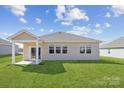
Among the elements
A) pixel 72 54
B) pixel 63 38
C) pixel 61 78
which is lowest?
pixel 61 78

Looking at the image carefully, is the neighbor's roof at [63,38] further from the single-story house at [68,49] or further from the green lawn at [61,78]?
the green lawn at [61,78]

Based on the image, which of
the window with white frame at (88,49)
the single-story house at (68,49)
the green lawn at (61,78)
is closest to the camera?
the green lawn at (61,78)

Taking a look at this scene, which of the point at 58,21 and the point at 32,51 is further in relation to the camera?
the point at 58,21

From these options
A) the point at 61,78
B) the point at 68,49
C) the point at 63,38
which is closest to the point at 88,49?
the point at 68,49

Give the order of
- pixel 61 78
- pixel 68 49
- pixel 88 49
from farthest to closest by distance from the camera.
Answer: pixel 88 49, pixel 68 49, pixel 61 78

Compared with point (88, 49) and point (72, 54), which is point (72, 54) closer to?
point (72, 54)

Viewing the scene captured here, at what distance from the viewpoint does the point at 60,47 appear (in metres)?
27.2

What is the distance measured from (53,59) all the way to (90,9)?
11.3 meters

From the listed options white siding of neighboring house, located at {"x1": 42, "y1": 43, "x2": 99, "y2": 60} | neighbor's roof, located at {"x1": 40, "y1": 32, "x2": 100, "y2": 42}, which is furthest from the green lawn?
neighbor's roof, located at {"x1": 40, "y1": 32, "x2": 100, "y2": 42}

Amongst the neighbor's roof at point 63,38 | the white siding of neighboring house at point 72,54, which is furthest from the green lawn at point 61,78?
the neighbor's roof at point 63,38

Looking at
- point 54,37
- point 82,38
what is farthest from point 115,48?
point 54,37

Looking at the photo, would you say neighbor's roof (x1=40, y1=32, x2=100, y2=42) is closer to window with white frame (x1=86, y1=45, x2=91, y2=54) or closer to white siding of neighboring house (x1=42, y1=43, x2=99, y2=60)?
white siding of neighboring house (x1=42, y1=43, x2=99, y2=60)
